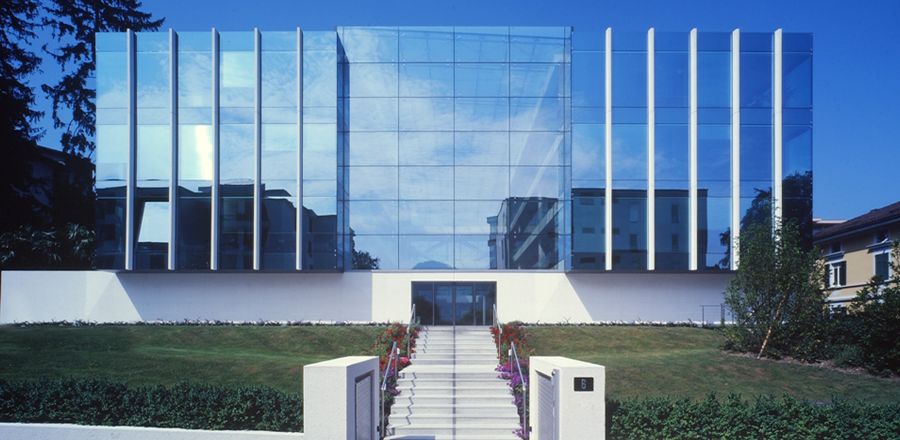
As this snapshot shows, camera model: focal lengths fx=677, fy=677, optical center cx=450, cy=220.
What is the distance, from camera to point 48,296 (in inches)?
1184

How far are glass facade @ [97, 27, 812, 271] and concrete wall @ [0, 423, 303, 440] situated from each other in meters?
15.7

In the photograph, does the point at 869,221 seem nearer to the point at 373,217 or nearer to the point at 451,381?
the point at 373,217

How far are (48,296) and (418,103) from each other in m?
18.6

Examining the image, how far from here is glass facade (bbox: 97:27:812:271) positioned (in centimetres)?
2917

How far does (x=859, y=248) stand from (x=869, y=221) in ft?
7.73

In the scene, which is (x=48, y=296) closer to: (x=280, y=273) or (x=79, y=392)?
(x=280, y=273)

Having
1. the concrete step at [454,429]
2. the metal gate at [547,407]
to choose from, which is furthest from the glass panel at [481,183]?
the metal gate at [547,407]

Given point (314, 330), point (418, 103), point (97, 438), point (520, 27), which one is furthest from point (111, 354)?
point (520, 27)

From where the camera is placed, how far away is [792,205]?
28.9 metres

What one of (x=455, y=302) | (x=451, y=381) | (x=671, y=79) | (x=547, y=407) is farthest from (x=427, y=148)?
(x=547, y=407)

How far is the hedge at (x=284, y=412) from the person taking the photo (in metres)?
12.7

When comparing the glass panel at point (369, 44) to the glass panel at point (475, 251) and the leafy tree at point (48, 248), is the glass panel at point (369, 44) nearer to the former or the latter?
the glass panel at point (475, 251)

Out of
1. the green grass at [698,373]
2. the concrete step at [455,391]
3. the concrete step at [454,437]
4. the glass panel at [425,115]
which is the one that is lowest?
the concrete step at [454,437]

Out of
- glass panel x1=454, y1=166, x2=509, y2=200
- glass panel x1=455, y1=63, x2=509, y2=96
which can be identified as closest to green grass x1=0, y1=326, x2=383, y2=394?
glass panel x1=454, y1=166, x2=509, y2=200
